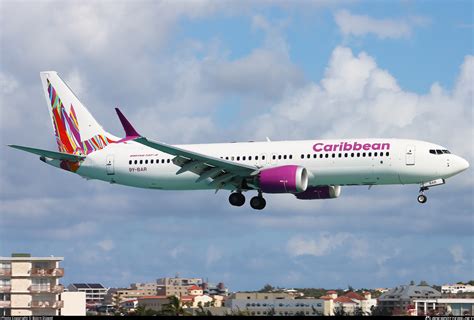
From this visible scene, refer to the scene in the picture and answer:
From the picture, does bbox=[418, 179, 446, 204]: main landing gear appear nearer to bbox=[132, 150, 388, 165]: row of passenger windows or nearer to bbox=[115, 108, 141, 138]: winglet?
bbox=[132, 150, 388, 165]: row of passenger windows

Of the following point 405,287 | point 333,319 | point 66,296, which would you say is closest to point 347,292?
point 405,287

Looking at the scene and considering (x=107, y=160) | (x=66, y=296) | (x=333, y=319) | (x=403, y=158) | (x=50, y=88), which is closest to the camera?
(x=333, y=319)

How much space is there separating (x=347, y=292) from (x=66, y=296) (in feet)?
89.3

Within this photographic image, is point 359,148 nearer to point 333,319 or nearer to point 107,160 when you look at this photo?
point 107,160

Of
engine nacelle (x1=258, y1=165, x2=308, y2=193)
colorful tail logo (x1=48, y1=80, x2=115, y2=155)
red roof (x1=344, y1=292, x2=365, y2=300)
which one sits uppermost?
colorful tail logo (x1=48, y1=80, x2=115, y2=155)

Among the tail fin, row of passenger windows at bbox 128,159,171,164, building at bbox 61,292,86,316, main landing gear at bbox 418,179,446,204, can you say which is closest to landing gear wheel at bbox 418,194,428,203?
main landing gear at bbox 418,179,446,204

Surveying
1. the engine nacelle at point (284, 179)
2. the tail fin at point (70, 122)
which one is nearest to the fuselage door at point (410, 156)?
the engine nacelle at point (284, 179)

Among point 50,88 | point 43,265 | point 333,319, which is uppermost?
point 50,88

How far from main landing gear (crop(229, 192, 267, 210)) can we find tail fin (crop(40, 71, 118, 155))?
32.8 ft

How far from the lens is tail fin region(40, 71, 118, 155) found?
270ft

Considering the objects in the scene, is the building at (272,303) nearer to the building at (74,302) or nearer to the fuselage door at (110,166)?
the fuselage door at (110,166)

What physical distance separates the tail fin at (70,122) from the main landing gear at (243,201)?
10010 millimetres

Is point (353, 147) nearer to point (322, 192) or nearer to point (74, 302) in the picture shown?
point (322, 192)

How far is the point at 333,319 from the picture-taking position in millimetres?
43250
